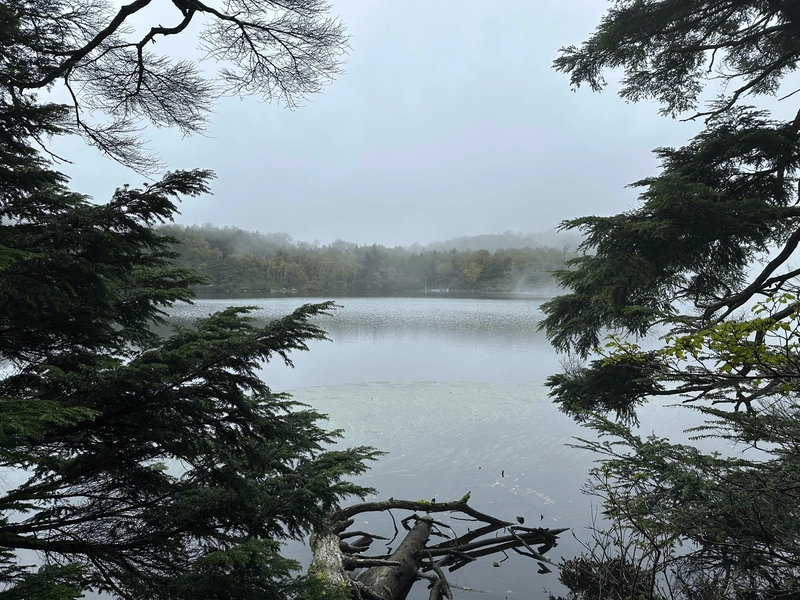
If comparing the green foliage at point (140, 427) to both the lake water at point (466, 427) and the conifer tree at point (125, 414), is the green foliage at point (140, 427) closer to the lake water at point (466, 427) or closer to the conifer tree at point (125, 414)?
the conifer tree at point (125, 414)

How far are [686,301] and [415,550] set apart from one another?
388 cm

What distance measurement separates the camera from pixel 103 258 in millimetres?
1914

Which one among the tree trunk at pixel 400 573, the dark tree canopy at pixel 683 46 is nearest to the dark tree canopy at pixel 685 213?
the dark tree canopy at pixel 683 46

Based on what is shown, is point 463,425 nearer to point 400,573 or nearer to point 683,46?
point 400,573

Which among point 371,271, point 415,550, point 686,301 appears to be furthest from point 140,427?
point 371,271

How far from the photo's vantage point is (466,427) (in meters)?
7.54

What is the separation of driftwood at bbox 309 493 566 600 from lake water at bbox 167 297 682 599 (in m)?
0.15

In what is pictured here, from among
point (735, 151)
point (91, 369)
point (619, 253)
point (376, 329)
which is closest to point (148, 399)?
point (91, 369)

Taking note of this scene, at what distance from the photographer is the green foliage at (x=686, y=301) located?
2.40m

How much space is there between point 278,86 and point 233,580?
3117mm

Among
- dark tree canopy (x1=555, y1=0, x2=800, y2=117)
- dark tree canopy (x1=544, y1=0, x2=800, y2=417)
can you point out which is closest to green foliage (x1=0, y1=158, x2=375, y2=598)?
dark tree canopy (x1=544, y1=0, x2=800, y2=417)

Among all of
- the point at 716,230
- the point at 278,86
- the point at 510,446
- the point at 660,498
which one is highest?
the point at 278,86

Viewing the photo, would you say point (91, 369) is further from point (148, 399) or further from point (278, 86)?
point (278, 86)

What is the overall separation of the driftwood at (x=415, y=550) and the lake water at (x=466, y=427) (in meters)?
0.15
